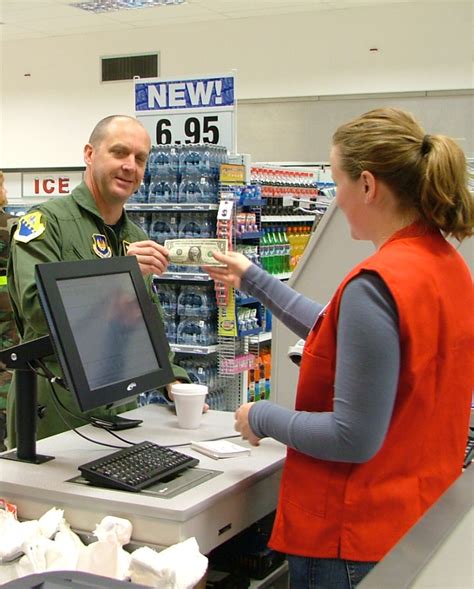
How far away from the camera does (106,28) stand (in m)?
11.9

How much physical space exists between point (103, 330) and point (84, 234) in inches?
32.8

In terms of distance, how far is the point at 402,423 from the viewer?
5.58 feet

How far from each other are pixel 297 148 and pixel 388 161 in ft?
31.8

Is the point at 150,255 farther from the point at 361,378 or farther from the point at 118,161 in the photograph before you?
the point at 361,378

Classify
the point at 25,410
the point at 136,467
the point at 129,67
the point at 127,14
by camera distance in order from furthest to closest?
the point at 129,67 → the point at 127,14 → the point at 25,410 → the point at 136,467

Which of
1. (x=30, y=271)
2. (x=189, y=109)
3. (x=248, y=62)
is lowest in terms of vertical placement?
(x=30, y=271)

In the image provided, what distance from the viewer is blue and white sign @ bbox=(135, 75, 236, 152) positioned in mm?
5957

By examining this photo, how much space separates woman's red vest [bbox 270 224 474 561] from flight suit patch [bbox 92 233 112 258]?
1213 mm

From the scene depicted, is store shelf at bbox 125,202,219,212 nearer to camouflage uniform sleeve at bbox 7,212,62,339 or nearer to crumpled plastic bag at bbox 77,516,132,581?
camouflage uniform sleeve at bbox 7,212,62,339

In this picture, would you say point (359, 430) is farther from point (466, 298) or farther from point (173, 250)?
point (173, 250)

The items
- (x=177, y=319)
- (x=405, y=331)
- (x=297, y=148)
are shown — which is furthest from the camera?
(x=297, y=148)

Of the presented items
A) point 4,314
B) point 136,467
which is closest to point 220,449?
point 136,467

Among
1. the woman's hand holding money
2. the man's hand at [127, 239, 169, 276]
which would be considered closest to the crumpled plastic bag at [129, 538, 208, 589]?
the woman's hand holding money

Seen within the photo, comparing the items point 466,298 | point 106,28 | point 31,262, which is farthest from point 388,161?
point 106,28
